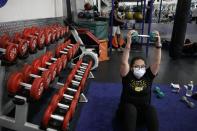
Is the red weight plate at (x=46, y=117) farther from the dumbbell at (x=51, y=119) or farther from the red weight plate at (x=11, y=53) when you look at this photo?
the red weight plate at (x=11, y=53)

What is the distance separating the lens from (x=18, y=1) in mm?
2385

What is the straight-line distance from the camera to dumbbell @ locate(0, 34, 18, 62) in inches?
61.2

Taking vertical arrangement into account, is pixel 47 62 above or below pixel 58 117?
above

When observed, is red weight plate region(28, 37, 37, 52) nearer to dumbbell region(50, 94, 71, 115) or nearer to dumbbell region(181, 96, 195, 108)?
dumbbell region(50, 94, 71, 115)

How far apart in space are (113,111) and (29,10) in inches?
62.0

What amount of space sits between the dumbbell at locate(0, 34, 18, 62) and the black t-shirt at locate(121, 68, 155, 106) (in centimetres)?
91

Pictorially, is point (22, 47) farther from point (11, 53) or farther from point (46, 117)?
point (46, 117)

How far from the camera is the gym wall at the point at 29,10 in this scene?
7.08 feet

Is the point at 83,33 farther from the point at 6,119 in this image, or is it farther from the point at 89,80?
the point at 6,119

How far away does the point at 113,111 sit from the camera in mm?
2277

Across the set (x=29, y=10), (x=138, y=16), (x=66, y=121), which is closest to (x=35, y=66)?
(x=66, y=121)

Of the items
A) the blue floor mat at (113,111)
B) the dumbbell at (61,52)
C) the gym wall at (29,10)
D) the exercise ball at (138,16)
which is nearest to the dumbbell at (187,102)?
the blue floor mat at (113,111)

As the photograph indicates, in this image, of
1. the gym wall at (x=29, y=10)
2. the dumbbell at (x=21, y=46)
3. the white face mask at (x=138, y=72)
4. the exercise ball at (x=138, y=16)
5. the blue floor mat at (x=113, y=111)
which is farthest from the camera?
the exercise ball at (x=138, y=16)

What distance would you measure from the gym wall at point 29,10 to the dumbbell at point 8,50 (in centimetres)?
47
